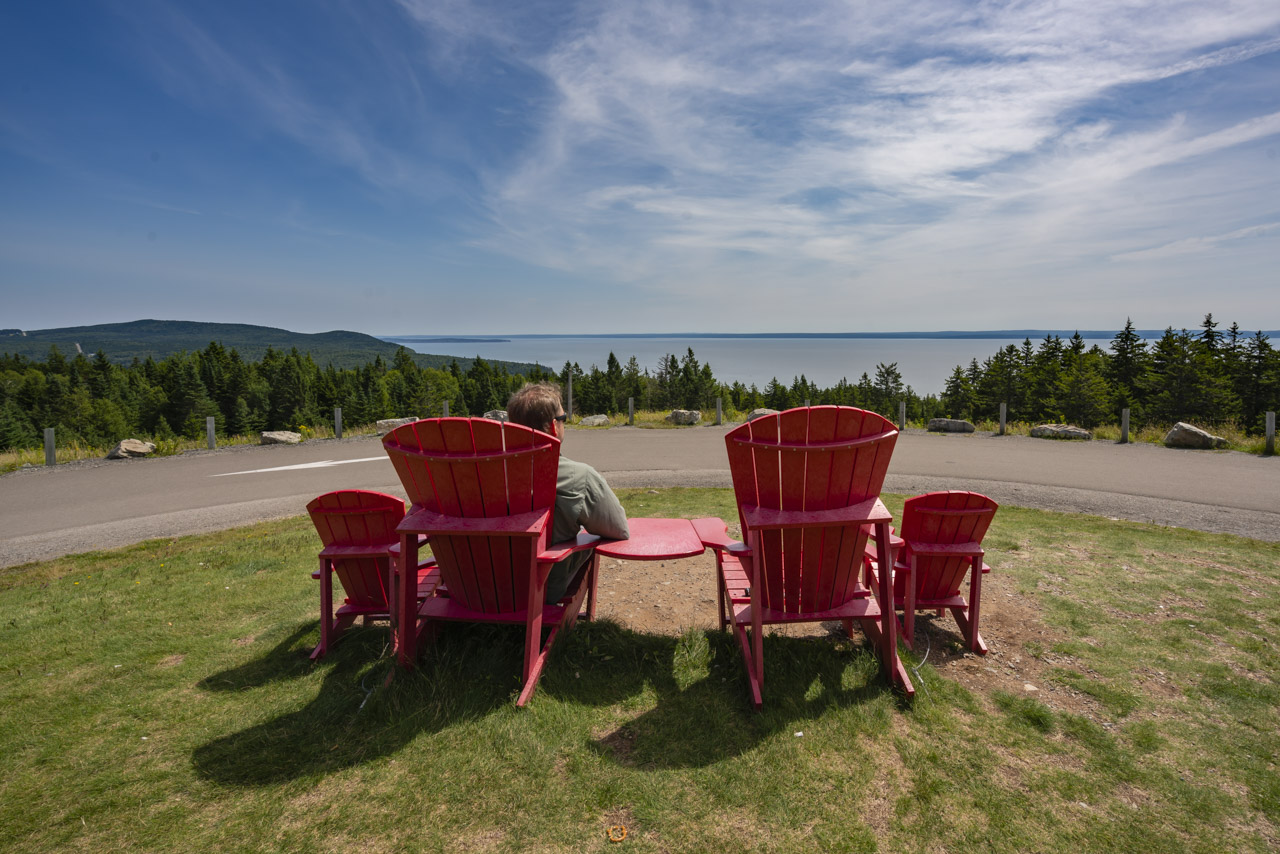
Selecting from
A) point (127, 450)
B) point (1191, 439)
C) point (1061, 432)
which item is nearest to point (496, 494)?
point (127, 450)

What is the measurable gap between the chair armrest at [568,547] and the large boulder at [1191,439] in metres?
15.7

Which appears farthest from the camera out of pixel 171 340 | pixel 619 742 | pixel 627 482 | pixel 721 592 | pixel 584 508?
pixel 171 340

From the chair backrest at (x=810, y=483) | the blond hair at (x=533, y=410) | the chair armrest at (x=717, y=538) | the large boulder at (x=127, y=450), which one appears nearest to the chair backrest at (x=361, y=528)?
the blond hair at (x=533, y=410)

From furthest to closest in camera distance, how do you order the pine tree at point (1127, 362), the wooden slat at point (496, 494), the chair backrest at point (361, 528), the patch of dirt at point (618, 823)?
the pine tree at point (1127, 362) < the chair backrest at point (361, 528) < the wooden slat at point (496, 494) < the patch of dirt at point (618, 823)

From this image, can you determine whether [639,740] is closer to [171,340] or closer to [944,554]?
[944,554]

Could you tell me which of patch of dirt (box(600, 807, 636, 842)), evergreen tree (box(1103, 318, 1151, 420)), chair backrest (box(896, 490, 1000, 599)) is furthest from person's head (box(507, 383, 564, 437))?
evergreen tree (box(1103, 318, 1151, 420))

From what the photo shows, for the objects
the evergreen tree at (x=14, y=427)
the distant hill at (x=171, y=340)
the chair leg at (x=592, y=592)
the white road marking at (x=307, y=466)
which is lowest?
the evergreen tree at (x=14, y=427)

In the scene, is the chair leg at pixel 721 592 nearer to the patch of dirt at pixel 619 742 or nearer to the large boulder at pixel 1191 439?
the patch of dirt at pixel 619 742

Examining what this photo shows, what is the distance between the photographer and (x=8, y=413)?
57.5 m

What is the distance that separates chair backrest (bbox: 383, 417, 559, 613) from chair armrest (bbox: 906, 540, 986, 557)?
214cm

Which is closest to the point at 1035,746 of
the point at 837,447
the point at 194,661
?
the point at 837,447

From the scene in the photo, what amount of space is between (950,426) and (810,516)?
55.0 feet

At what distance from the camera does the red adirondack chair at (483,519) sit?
282 centimetres

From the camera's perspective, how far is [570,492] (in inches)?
127
